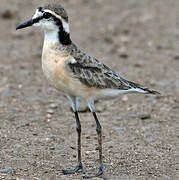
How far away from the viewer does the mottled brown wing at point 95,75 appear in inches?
255

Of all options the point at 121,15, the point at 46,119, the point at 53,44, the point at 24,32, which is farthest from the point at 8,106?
the point at 121,15

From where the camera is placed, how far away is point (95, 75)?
21.9 feet

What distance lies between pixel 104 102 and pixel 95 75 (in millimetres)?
3247

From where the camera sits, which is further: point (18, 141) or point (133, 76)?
point (133, 76)

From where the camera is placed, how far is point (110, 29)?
44.3 ft

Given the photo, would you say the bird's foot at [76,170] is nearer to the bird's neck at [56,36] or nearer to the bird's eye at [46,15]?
the bird's neck at [56,36]

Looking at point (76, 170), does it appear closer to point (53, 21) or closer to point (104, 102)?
point (53, 21)

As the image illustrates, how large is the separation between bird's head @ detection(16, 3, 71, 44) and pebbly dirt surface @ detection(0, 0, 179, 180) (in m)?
1.85

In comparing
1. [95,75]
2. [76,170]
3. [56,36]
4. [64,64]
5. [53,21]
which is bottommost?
[76,170]

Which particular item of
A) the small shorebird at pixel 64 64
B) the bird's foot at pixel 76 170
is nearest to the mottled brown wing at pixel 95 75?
the small shorebird at pixel 64 64

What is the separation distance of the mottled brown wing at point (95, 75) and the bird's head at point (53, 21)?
41cm

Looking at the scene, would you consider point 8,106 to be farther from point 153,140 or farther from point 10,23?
point 10,23

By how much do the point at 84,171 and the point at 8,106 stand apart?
2988 mm

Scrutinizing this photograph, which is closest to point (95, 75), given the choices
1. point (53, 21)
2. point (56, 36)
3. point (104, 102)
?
point (56, 36)
